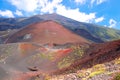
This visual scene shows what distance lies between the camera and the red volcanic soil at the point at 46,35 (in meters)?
111

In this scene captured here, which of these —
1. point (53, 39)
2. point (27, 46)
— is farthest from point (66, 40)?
point (27, 46)

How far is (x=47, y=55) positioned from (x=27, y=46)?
275 inches

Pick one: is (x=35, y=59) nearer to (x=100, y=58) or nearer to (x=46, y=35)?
(x=100, y=58)

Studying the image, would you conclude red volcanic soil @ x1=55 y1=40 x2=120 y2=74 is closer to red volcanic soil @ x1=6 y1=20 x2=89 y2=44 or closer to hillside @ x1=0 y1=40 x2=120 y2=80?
hillside @ x1=0 y1=40 x2=120 y2=80

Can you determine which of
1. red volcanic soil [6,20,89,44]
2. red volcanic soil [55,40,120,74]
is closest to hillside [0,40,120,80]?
red volcanic soil [55,40,120,74]

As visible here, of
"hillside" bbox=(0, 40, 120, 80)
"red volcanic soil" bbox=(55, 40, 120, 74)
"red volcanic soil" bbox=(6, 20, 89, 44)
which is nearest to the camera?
"red volcanic soil" bbox=(55, 40, 120, 74)

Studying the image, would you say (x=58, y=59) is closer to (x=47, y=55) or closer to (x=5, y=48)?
(x=47, y=55)

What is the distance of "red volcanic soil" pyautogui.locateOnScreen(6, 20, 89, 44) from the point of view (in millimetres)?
111338

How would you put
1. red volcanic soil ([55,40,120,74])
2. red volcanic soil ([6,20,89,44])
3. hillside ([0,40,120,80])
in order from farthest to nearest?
red volcanic soil ([6,20,89,44]), hillside ([0,40,120,80]), red volcanic soil ([55,40,120,74])

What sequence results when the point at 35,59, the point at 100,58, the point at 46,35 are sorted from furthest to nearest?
the point at 46,35 → the point at 35,59 → the point at 100,58

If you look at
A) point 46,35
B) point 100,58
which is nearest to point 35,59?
point 100,58

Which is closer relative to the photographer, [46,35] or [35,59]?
[35,59]

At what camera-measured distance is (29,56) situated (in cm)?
6956

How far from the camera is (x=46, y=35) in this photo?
11525 cm
